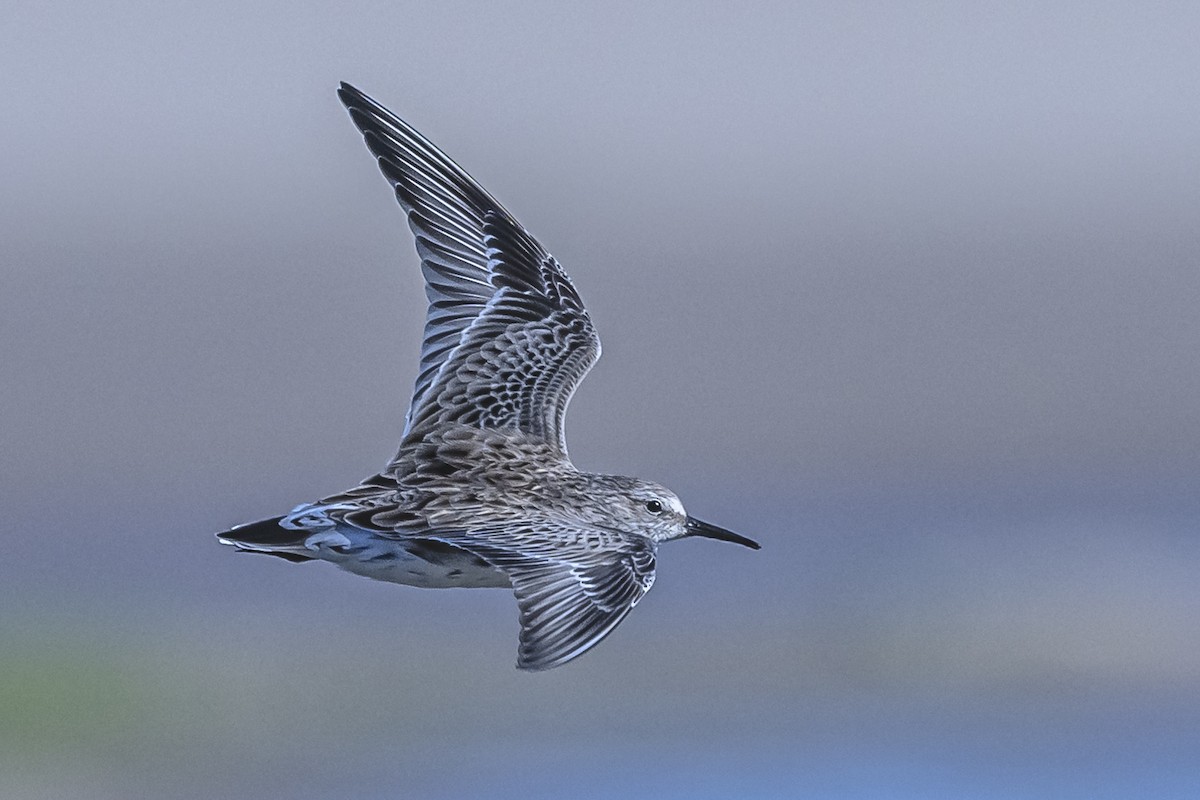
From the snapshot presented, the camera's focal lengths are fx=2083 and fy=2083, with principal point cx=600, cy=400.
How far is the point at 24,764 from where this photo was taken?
17.7 metres

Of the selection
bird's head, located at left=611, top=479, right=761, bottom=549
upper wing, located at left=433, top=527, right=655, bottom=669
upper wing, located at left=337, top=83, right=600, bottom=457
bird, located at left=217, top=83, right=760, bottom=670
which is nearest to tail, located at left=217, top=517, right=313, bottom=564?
bird, located at left=217, top=83, right=760, bottom=670

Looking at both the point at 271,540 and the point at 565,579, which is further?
the point at 271,540

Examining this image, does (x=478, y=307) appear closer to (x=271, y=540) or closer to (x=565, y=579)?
(x=271, y=540)

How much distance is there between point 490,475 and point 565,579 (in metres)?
0.88

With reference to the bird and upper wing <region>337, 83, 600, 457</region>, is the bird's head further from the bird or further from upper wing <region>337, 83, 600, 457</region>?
upper wing <region>337, 83, 600, 457</region>

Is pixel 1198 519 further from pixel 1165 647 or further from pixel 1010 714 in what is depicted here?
pixel 1010 714

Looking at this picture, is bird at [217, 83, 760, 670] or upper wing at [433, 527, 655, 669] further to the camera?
bird at [217, 83, 760, 670]

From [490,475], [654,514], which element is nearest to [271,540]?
[490,475]

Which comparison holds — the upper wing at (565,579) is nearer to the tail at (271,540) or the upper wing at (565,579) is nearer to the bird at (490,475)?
the bird at (490,475)

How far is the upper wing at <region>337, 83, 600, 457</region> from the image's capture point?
22.1 ft

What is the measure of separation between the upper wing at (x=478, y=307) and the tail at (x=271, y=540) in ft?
2.22

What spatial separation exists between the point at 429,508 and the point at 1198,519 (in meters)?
16.5

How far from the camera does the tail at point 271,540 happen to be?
6000 mm

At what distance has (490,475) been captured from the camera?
252 inches
